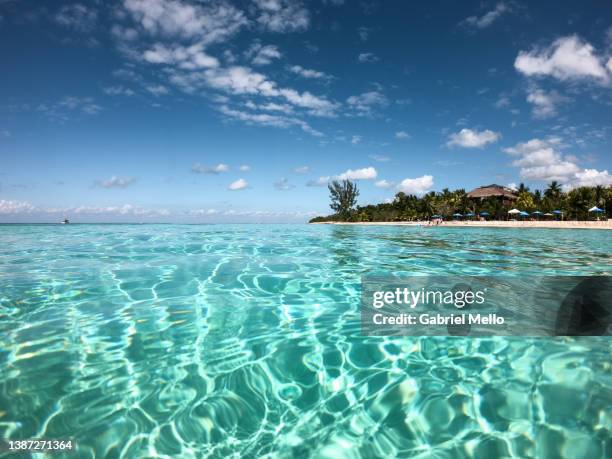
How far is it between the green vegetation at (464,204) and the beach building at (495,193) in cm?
143

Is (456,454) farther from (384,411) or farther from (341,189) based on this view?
(341,189)

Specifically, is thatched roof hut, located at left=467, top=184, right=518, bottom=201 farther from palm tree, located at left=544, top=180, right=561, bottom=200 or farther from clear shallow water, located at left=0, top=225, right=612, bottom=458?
clear shallow water, located at left=0, top=225, right=612, bottom=458

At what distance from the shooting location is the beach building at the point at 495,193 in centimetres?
5924

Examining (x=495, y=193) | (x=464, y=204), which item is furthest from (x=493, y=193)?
(x=464, y=204)

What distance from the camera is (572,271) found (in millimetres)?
6809

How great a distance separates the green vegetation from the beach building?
1429 mm

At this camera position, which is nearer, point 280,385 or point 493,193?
point 280,385

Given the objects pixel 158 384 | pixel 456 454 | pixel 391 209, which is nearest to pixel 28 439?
pixel 158 384

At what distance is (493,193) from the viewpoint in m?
60.1

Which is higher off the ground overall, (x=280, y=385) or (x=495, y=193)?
(x=495, y=193)

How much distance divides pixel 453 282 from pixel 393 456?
4.52 meters

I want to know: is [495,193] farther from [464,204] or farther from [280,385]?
[280,385]

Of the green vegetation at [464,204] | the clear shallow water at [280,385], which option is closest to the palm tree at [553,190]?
the green vegetation at [464,204]

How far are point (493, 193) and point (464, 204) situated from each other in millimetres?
9900
